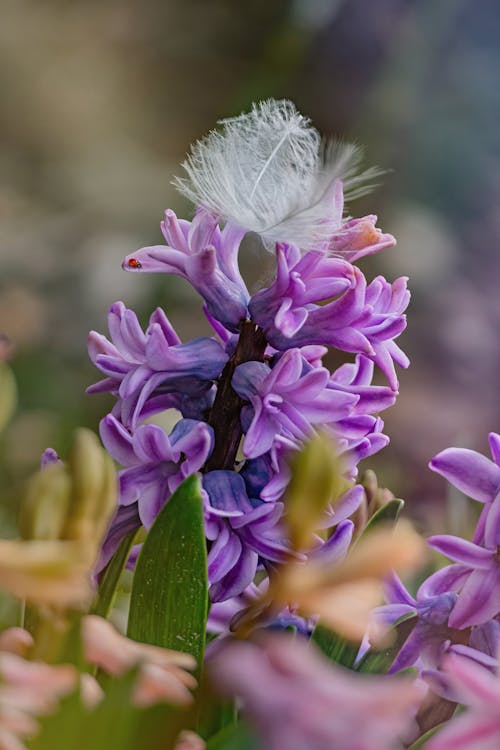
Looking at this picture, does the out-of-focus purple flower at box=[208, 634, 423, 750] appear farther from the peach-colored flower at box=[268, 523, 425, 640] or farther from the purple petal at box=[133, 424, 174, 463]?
the purple petal at box=[133, 424, 174, 463]

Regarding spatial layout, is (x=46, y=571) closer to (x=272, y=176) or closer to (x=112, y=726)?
(x=112, y=726)

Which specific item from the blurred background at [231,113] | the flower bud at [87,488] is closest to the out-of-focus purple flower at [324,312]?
the flower bud at [87,488]

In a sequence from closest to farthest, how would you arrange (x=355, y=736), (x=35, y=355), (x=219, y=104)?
(x=355, y=736), (x=35, y=355), (x=219, y=104)

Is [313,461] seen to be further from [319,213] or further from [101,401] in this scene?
[101,401]

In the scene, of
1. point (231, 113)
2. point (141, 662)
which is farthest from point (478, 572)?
point (231, 113)

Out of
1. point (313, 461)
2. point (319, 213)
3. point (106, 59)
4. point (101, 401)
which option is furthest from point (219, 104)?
point (313, 461)

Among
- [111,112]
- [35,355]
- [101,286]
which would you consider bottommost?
[35,355]
